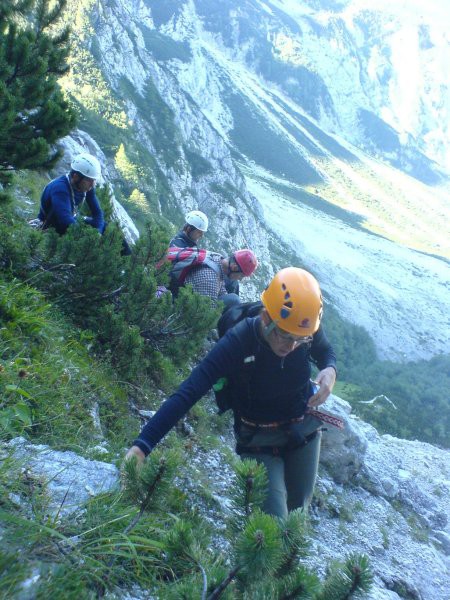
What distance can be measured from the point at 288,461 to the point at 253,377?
2.36ft

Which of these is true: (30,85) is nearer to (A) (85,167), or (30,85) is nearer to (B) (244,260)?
(A) (85,167)

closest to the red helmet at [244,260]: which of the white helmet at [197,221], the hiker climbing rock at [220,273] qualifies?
the hiker climbing rock at [220,273]

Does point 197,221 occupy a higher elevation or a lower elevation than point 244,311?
lower

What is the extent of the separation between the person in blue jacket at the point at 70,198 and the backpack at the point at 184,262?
1093 millimetres

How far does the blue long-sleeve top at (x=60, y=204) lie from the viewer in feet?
17.7

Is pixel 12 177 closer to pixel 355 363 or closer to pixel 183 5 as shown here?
pixel 355 363

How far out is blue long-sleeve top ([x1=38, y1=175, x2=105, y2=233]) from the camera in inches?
213

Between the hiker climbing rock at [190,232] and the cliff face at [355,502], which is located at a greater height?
the hiker climbing rock at [190,232]

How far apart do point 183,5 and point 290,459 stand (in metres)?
197

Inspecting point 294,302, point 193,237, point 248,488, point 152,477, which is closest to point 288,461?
point 294,302

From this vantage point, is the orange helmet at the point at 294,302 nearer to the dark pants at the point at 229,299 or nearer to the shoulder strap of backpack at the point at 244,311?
the shoulder strap of backpack at the point at 244,311

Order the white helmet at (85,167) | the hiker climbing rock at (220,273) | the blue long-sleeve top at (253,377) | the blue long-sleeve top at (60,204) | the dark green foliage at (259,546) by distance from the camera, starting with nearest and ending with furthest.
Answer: the dark green foliage at (259,546) → the blue long-sleeve top at (253,377) → the blue long-sleeve top at (60,204) → the white helmet at (85,167) → the hiker climbing rock at (220,273)

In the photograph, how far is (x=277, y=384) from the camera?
3158 mm

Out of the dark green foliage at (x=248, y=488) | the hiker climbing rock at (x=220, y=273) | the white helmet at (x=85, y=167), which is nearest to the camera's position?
the dark green foliage at (x=248, y=488)
